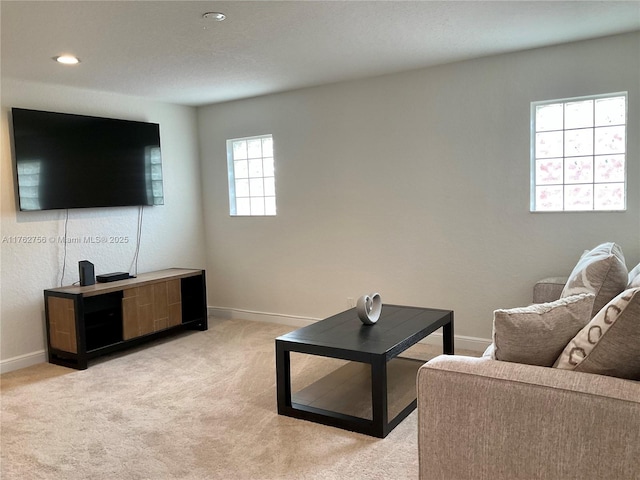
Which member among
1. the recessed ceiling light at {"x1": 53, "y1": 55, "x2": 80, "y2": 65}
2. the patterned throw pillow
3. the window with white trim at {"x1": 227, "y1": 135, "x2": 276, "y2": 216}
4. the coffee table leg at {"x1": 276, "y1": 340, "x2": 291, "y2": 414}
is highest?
the recessed ceiling light at {"x1": 53, "y1": 55, "x2": 80, "y2": 65}

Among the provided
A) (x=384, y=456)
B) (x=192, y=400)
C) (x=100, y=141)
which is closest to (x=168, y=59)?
(x=100, y=141)

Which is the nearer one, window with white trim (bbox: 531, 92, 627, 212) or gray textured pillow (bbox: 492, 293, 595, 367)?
gray textured pillow (bbox: 492, 293, 595, 367)

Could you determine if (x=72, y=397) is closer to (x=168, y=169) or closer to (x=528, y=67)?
(x=168, y=169)

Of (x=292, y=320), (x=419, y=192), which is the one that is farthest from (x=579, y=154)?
(x=292, y=320)

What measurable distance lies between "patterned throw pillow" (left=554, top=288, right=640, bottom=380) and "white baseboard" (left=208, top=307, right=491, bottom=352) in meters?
2.57

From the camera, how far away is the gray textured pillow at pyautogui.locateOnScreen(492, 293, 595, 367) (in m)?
1.74


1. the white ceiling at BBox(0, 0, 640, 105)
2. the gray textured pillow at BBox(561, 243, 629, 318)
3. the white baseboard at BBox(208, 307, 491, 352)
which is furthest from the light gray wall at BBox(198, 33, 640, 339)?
the gray textured pillow at BBox(561, 243, 629, 318)

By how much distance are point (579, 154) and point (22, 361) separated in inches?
182

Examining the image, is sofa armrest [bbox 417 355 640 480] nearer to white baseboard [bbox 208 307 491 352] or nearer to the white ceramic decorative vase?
the white ceramic decorative vase

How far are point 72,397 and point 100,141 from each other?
2.29 meters

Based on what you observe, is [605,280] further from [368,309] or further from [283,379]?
[283,379]

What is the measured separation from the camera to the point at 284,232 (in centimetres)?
525

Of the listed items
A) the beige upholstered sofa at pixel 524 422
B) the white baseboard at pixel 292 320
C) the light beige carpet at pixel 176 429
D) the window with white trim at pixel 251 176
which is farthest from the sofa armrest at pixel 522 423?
the window with white trim at pixel 251 176

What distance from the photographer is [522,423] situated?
1579 mm
